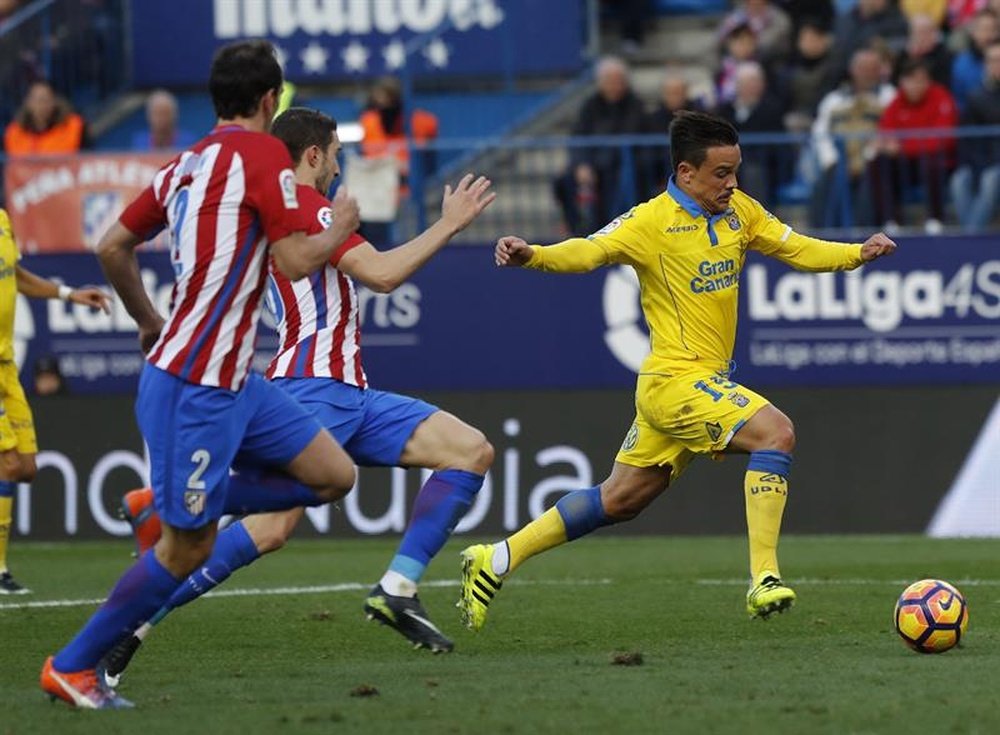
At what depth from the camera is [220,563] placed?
8266 millimetres

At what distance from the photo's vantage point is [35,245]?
1769 cm

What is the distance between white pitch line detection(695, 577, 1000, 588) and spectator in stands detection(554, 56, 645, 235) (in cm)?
586

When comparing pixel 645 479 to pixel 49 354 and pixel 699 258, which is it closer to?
pixel 699 258

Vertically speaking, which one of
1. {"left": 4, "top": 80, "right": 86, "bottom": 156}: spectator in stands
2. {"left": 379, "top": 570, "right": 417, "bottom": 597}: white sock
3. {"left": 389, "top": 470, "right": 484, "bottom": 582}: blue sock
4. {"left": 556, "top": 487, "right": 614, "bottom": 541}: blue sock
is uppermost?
{"left": 4, "top": 80, "right": 86, "bottom": 156}: spectator in stands

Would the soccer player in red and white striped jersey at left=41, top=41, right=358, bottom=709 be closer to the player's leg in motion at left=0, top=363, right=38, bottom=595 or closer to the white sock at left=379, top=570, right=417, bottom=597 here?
the white sock at left=379, top=570, right=417, bottom=597

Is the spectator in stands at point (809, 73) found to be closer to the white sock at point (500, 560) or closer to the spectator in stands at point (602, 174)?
the spectator in stands at point (602, 174)

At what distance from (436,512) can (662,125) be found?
32.0 ft

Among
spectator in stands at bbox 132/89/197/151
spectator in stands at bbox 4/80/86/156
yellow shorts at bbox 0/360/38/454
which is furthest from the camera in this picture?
spectator in stands at bbox 4/80/86/156

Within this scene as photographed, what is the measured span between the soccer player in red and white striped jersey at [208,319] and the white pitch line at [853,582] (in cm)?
525

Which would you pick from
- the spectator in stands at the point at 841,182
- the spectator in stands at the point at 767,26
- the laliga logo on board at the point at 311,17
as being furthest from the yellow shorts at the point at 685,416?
the laliga logo on board at the point at 311,17

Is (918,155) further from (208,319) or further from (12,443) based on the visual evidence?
(208,319)

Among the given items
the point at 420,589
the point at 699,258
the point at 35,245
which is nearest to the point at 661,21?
the point at 35,245

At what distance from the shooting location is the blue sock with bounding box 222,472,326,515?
7.61 meters

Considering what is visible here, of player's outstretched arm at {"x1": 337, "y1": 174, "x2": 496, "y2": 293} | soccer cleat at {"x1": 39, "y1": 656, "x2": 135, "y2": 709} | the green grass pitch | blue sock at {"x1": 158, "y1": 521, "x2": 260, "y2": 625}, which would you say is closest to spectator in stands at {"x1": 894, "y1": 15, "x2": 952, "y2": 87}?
the green grass pitch
